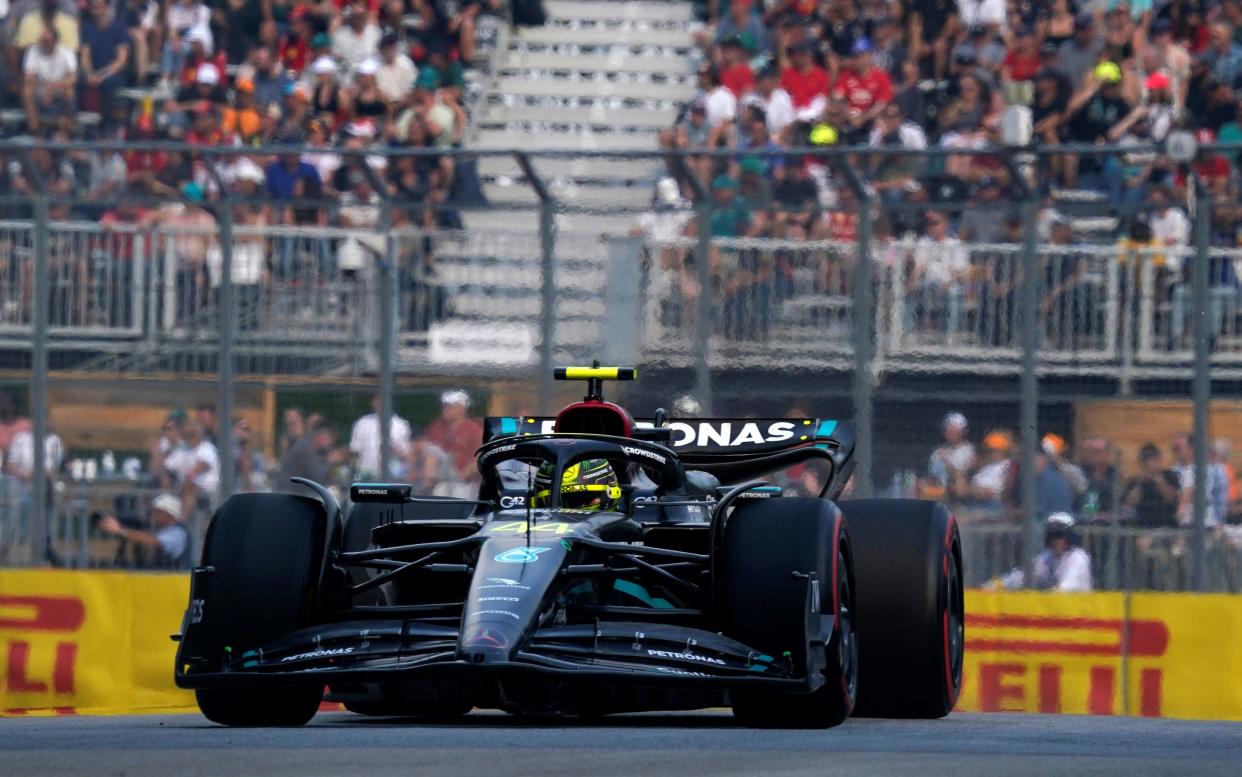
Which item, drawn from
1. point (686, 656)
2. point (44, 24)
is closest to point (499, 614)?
point (686, 656)

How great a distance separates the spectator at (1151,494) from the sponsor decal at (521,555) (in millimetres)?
5448

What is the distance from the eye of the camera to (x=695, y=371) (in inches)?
551

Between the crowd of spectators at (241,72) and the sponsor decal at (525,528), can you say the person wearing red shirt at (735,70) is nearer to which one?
the crowd of spectators at (241,72)

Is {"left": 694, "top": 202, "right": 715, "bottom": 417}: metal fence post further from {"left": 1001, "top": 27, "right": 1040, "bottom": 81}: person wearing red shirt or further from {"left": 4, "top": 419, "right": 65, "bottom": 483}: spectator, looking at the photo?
{"left": 1001, "top": 27, "right": 1040, "bottom": 81}: person wearing red shirt

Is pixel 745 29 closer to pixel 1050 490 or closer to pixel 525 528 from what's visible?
pixel 1050 490

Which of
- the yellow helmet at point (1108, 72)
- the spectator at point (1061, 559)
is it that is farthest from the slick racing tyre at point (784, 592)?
the yellow helmet at point (1108, 72)

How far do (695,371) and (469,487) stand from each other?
1.56m

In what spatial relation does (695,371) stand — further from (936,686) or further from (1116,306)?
(936,686)

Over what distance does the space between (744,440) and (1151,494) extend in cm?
310

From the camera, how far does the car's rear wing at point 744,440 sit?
10.9m

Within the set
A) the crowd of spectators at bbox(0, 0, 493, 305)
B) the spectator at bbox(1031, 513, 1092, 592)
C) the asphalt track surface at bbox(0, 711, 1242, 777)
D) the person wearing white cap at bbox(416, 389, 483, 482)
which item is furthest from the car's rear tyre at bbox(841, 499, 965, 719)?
the crowd of spectators at bbox(0, 0, 493, 305)

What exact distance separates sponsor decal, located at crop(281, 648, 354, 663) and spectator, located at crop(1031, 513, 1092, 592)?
5.69 m

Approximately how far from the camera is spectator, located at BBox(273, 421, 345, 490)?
14.3 meters

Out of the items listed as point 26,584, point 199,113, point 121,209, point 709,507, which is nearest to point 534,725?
point 709,507
